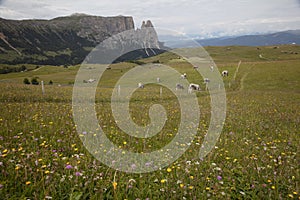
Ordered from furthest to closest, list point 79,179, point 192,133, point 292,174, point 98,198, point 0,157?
point 192,133 < point 292,174 < point 0,157 < point 79,179 < point 98,198

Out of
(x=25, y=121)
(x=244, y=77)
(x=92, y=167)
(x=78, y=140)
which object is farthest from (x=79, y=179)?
(x=244, y=77)

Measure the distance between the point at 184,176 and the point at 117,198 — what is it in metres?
1.79

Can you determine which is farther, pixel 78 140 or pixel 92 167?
pixel 78 140

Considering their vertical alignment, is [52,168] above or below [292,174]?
above

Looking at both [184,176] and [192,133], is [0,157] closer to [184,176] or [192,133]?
[184,176]

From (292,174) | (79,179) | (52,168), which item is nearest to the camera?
(79,179)

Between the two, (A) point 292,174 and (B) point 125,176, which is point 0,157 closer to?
(B) point 125,176

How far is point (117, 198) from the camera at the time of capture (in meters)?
4.20

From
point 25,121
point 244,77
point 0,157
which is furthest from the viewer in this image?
point 244,77

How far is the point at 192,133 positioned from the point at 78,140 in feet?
15.7

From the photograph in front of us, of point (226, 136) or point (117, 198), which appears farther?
point (226, 136)

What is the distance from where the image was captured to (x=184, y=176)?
525 centimetres

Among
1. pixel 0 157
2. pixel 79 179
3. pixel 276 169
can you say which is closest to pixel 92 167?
pixel 79 179

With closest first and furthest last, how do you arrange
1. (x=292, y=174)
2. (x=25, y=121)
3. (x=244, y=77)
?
(x=292, y=174), (x=25, y=121), (x=244, y=77)
